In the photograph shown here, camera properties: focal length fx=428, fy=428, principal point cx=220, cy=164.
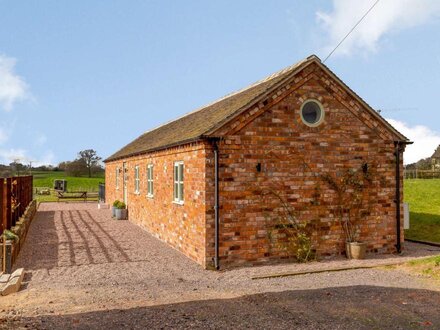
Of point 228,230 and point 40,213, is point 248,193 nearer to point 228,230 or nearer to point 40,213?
point 228,230

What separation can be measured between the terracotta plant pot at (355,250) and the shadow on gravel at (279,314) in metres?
3.27

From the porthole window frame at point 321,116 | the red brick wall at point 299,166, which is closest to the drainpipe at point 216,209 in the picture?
the red brick wall at point 299,166

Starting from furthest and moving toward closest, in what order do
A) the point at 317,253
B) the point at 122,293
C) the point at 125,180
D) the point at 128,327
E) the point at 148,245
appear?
the point at 125,180, the point at 148,245, the point at 317,253, the point at 122,293, the point at 128,327

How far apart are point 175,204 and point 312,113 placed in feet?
16.7

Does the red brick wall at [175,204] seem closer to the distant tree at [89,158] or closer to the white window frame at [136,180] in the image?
the white window frame at [136,180]

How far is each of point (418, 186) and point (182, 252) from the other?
90.3ft

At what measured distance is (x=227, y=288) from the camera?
9.16 m

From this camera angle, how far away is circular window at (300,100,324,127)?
471 inches

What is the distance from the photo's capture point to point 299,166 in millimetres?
11766

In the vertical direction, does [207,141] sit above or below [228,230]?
above

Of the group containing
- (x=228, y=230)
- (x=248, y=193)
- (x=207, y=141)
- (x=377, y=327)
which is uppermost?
(x=207, y=141)

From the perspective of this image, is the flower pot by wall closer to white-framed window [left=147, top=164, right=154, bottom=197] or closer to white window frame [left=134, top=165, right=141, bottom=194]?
white window frame [left=134, top=165, right=141, bottom=194]

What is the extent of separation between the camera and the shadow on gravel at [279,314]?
693cm

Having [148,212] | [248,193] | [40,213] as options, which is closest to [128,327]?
[248,193]
